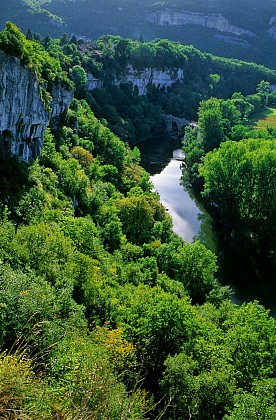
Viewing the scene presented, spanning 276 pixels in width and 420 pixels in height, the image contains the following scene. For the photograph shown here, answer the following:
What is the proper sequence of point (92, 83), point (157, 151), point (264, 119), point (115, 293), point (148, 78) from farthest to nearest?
point (148, 78), point (264, 119), point (92, 83), point (157, 151), point (115, 293)

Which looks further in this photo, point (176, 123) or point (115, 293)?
point (176, 123)

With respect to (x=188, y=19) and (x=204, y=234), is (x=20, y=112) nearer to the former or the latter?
(x=204, y=234)

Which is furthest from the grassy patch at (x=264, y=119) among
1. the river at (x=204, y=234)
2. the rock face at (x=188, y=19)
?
the rock face at (x=188, y=19)

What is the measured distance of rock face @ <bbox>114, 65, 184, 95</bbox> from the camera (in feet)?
314

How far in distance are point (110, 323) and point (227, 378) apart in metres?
6.75

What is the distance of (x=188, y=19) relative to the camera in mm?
174625

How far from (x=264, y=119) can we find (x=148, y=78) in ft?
102

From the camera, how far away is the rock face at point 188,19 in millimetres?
171250

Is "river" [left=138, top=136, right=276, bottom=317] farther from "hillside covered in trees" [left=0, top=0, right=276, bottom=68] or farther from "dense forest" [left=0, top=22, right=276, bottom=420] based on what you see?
"hillside covered in trees" [left=0, top=0, right=276, bottom=68]

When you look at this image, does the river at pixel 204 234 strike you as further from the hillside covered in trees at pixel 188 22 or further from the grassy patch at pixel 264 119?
the hillside covered in trees at pixel 188 22

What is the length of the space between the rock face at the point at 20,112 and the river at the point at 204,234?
20937 millimetres

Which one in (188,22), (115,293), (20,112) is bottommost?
(115,293)

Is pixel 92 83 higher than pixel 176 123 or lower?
higher

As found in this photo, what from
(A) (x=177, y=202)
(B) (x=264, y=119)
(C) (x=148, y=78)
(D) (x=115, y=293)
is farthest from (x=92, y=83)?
(D) (x=115, y=293)
